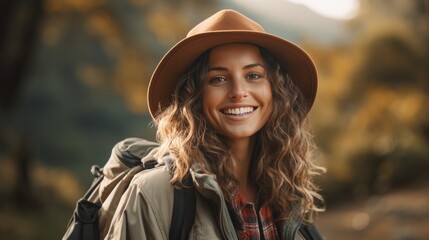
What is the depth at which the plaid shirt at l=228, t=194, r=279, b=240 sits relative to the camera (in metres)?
2.01

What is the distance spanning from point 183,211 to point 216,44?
59cm

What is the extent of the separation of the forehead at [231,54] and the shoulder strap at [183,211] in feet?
1.44

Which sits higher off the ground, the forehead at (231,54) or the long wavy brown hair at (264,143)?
the forehead at (231,54)

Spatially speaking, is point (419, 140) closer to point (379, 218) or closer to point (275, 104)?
point (379, 218)

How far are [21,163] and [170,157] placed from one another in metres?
7.81

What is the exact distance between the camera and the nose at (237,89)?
2057 millimetres

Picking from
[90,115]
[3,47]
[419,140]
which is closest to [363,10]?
[419,140]

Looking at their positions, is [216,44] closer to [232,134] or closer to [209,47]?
[209,47]

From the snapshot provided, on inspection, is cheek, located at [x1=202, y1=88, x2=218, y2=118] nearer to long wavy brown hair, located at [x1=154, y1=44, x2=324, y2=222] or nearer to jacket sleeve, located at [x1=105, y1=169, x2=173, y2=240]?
long wavy brown hair, located at [x1=154, y1=44, x2=324, y2=222]

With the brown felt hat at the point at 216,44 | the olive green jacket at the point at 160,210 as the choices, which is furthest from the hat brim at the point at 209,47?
the olive green jacket at the point at 160,210

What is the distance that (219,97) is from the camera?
208 centimetres

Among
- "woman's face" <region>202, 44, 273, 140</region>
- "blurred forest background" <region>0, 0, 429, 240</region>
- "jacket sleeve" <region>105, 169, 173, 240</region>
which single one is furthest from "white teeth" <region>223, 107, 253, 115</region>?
"blurred forest background" <region>0, 0, 429, 240</region>

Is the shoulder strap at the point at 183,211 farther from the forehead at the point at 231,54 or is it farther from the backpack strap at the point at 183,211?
the forehead at the point at 231,54

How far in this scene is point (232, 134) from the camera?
6.97 feet
